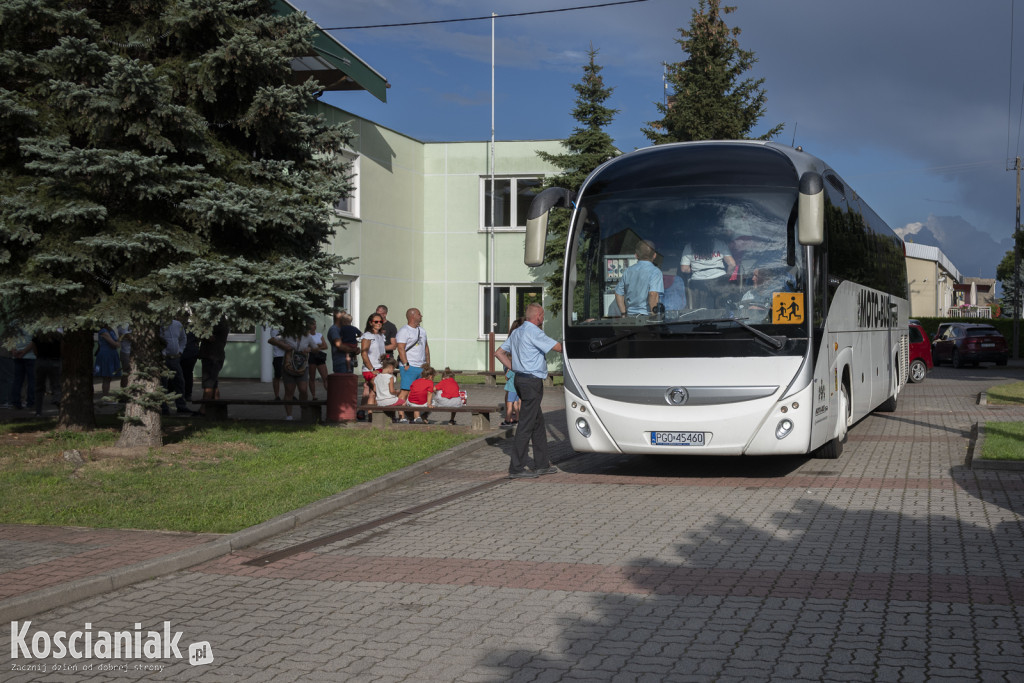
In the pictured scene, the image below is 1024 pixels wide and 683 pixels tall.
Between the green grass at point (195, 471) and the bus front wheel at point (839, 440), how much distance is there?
Answer: 4588mm

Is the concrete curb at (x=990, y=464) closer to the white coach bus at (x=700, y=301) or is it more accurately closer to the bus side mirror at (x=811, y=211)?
the white coach bus at (x=700, y=301)

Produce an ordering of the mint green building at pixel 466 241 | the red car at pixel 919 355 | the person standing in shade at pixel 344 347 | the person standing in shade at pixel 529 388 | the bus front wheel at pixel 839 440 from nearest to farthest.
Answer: the person standing in shade at pixel 529 388
the bus front wheel at pixel 839 440
the person standing in shade at pixel 344 347
the red car at pixel 919 355
the mint green building at pixel 466 241

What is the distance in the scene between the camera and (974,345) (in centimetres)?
4253

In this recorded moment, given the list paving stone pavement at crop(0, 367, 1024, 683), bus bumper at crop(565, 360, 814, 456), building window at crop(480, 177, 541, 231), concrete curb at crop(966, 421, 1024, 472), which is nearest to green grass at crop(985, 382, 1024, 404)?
concrete curb at crop(966, 421, 1024, 472)

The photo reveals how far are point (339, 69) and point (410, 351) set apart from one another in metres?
12.9

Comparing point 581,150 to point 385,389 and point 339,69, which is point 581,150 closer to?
point 339,69

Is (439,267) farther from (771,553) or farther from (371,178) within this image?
(771,553)

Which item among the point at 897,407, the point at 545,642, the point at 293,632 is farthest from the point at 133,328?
the point at 897,407

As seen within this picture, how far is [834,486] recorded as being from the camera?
1077 centimetres

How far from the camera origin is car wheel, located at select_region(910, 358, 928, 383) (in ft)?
100

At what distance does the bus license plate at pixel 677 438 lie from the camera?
1077cm

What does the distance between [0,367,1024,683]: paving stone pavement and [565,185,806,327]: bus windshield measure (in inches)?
70.7

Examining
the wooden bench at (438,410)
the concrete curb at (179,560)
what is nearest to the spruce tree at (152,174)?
the concrete curb at (179,560)

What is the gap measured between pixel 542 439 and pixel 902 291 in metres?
12.8
